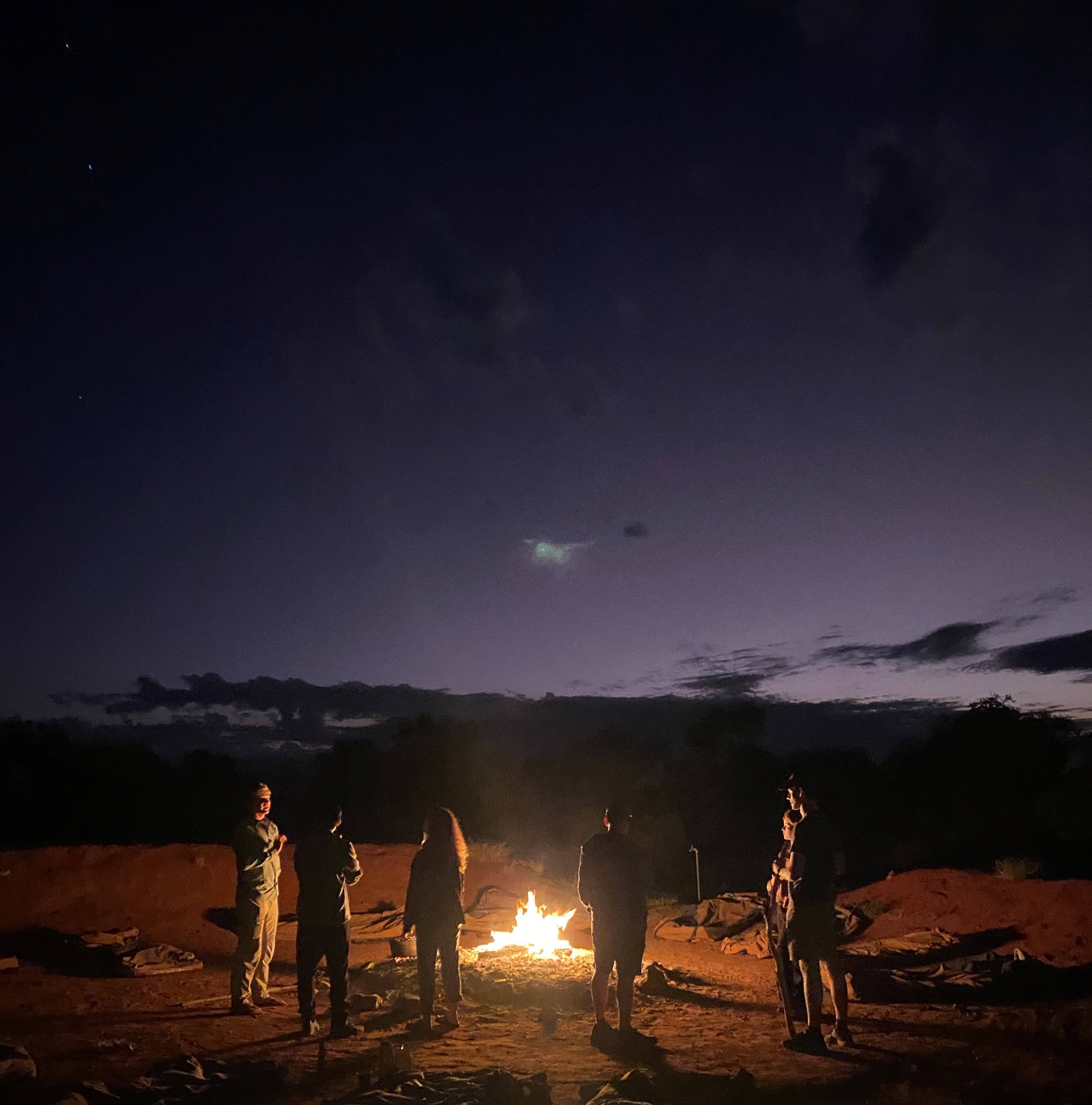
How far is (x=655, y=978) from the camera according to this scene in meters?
10.4

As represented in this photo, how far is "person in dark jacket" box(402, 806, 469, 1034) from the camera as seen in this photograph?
27.7 ft

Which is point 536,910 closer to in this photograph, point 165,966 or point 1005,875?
point 165,966

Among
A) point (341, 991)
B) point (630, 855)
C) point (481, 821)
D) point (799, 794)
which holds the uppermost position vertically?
point (799, 794)

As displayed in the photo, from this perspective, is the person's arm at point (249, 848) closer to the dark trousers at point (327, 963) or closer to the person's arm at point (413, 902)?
the dark trousers at point (327, 963)

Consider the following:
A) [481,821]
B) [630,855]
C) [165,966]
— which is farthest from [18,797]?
[630,855]

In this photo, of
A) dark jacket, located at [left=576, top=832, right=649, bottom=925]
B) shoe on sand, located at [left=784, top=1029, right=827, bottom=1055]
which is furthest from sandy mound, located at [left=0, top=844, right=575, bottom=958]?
shoe on sand, located at [left=784, top=1029, right=827, bottom=1055]

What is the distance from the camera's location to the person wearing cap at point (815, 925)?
7.75m

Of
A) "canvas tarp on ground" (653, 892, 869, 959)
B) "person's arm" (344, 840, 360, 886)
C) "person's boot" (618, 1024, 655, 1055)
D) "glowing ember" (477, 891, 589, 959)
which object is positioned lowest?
"canvas tarp on ground" (653, 892, 869, 959)

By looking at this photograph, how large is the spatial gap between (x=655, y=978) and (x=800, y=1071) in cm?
344

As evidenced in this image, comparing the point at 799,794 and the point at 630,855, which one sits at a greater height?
the point at 799,794

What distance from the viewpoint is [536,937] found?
13.3 meters

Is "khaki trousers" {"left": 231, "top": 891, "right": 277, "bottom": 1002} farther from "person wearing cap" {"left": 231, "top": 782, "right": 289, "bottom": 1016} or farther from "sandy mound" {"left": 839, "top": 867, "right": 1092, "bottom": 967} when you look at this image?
"sandy mound" {"left": 839, "top": 867, "right": 1092, "bottom": 967}

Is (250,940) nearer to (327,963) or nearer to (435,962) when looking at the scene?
(327,963)

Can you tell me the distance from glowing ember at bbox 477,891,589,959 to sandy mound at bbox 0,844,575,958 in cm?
448
